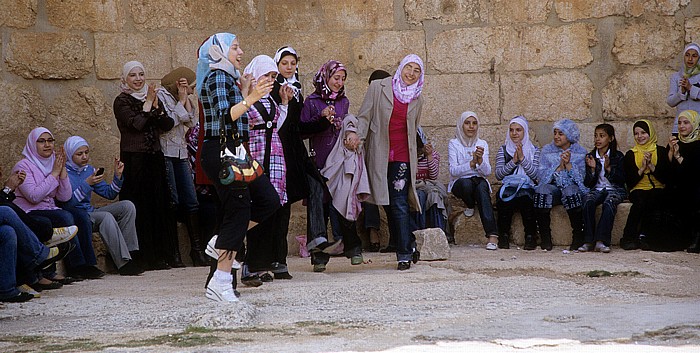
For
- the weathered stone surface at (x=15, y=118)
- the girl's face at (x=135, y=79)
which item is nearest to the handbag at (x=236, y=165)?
the girl's face at (x=135, y=79)

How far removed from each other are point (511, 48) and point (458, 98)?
0.73 meters

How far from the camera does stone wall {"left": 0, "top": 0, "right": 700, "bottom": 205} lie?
10492 millimetres

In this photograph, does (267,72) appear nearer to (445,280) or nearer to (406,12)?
(445,280)

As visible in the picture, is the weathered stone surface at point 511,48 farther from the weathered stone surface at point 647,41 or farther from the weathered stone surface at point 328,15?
the weathered stone surface at point 328,15

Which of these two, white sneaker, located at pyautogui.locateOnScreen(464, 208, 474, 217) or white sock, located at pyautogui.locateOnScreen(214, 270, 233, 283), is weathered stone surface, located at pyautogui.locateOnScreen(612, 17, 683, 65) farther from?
white sock, located at pyautogui.locateOnScreen(214, 270, 233, 283)

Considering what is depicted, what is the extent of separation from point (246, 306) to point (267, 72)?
176cm

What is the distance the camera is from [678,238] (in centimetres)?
930

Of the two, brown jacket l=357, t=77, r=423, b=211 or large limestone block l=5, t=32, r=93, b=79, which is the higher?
large limestone block l=5, t=32, r=93, b=79

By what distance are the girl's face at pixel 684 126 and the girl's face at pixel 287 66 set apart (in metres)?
3.87

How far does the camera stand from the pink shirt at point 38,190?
7.87 m

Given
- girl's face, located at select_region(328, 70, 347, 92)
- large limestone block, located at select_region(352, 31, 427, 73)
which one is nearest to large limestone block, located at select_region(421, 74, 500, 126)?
large limestone block, located at select_region(352, 31, 427, 73)

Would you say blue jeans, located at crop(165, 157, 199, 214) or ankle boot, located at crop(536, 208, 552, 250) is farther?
ankle boot, located at crop(536, 208, 552, 250)

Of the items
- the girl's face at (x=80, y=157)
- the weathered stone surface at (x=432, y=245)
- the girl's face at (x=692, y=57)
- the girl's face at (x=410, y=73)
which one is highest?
the girl's face at (x=692, y=57)

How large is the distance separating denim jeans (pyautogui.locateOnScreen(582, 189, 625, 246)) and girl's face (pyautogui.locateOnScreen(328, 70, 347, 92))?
2.68m
